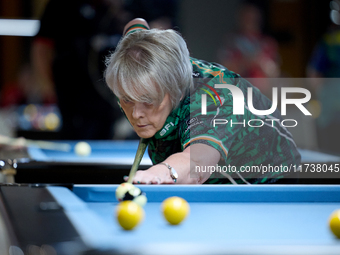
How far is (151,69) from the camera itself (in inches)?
62.4

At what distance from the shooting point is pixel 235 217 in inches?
46.2

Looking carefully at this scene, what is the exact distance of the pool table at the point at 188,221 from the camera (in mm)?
840

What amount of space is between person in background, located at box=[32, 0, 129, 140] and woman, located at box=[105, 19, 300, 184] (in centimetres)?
274

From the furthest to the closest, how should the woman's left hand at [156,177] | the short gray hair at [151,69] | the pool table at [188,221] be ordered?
1. the short gray hair at [151,69]
2. the woman's left hand at [156,177]
3. the pool table at [188,221]

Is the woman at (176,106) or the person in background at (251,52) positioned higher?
the person in background at (251,52)

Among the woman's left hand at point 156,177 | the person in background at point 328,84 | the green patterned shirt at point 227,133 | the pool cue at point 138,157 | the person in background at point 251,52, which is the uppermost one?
the person in background at point 251,52

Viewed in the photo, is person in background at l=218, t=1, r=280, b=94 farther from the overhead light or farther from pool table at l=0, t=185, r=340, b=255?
the overhead light

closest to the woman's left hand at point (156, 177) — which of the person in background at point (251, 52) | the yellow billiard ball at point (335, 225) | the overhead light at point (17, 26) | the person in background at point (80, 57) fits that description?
the yellow billiard ball at point (335, 225)

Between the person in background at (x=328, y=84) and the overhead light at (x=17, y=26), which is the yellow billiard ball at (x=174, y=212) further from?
the overhead light at (x=17, y=26)

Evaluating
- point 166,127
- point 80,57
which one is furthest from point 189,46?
point 166,127

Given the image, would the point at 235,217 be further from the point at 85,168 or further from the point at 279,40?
the point at 279,40

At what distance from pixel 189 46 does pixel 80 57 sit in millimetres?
1293

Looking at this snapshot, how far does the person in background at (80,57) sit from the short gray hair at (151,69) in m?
2.76

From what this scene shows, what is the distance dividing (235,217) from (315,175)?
95cm
